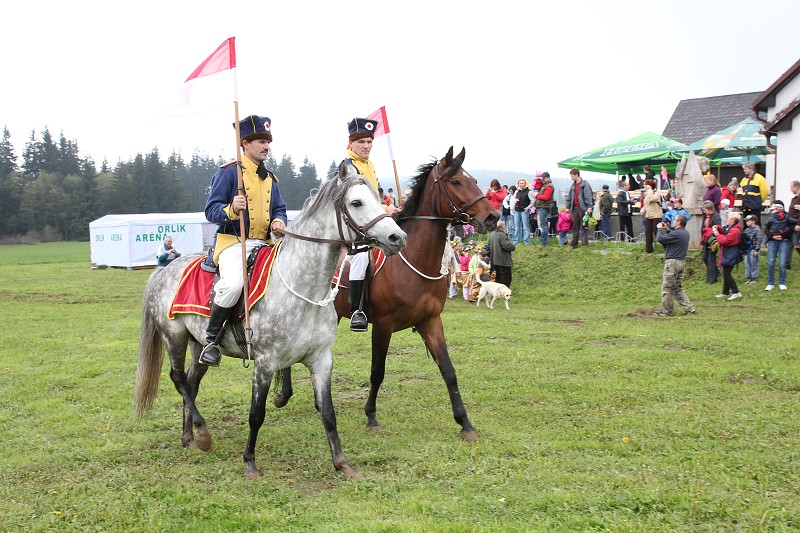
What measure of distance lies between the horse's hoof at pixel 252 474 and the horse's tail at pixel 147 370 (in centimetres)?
195

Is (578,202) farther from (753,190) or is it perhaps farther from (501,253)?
(753,190)

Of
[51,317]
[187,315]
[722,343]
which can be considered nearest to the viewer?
[187,315]

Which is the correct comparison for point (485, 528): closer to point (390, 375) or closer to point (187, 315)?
point (187, 315)

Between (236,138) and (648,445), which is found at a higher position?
(236,138)

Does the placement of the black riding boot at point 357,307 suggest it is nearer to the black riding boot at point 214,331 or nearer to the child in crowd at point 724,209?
the black riding boot at point 214,331

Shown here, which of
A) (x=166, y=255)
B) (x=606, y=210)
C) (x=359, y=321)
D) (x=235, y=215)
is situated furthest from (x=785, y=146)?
(x=235, y=215)

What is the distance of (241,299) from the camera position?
6.34 meters

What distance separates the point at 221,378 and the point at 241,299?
14.2 ft

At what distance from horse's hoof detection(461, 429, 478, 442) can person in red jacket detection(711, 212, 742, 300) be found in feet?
41.4

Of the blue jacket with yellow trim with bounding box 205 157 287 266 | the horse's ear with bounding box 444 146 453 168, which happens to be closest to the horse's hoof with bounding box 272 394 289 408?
the blue jacket with yellow trim with bounding box 205 157 287 266

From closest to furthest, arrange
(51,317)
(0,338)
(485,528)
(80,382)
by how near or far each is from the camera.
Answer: (485,528) < (80,382) < (0,338) < (51,317)

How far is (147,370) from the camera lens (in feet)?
24.7

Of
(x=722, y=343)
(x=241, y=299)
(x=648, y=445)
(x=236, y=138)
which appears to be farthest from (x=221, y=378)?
(x=722, y=343)

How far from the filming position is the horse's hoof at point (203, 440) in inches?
273
